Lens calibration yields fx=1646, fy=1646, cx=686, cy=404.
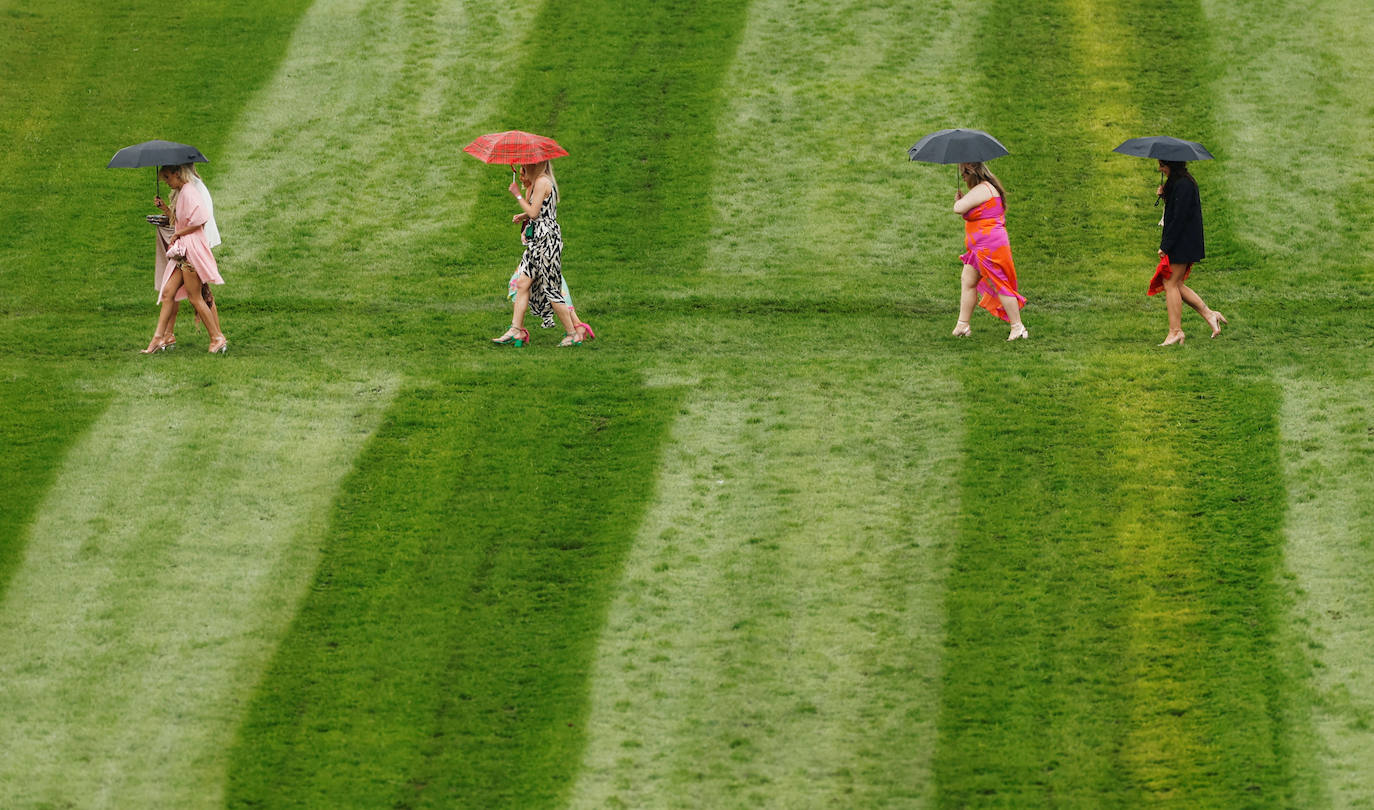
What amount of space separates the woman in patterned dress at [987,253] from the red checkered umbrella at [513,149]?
4.03m

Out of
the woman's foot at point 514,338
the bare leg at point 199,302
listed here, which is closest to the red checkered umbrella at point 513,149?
the woman's foot at point 514,338

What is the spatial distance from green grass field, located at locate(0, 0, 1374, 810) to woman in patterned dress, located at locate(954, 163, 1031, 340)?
59 centimetres

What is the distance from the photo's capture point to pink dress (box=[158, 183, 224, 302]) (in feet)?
52.1

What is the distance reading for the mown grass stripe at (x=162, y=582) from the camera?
1041cm

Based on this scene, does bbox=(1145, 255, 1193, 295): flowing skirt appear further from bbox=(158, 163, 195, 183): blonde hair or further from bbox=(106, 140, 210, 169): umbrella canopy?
bbox=(158, 163, 195, 183): blonde hair

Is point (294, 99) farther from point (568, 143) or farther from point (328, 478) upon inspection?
point (328, 478)

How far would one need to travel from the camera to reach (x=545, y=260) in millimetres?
16156

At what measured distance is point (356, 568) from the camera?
40.2ft

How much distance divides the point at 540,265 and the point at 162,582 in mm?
5438

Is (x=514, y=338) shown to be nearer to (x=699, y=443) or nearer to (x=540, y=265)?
(x=540, y=265)

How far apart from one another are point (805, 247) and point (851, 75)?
494 cm

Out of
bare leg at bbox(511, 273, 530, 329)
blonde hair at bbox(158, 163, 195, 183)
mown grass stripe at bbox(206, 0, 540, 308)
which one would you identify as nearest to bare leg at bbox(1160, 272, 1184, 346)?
bare leg at bbox(511, 273, 530, 329)

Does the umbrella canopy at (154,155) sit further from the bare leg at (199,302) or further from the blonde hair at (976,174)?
the blonde hair at (976,174)

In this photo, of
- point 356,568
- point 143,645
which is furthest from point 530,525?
point 143,645
